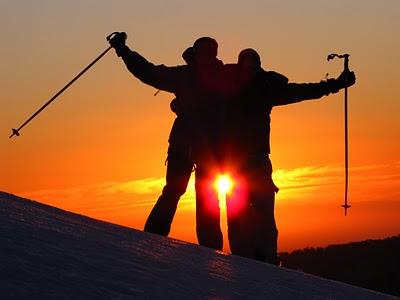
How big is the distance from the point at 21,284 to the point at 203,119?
17.7 ft

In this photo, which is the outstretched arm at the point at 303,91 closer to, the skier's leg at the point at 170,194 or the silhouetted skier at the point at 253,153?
the silhouetted skier at the point at 253,153

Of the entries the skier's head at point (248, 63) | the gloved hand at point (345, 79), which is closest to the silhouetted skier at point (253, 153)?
the skier's head at point (248, 63)

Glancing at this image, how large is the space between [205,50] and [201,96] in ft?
1.35

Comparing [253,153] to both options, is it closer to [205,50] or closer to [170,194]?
[170,194]

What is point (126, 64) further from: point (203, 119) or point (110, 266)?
point (110, 266)

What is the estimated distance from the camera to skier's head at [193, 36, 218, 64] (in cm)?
778

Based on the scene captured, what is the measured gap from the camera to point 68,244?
3.53 metres

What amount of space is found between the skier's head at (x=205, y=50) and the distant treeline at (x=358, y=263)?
642 cm

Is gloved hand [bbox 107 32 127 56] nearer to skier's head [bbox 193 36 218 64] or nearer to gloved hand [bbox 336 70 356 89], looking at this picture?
skier's head [bbox 193 36 218 64]

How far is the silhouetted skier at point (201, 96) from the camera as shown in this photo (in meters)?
7.83

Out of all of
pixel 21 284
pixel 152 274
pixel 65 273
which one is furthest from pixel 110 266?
pixel 21 284

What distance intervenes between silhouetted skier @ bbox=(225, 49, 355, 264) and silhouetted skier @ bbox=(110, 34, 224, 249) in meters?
0.15

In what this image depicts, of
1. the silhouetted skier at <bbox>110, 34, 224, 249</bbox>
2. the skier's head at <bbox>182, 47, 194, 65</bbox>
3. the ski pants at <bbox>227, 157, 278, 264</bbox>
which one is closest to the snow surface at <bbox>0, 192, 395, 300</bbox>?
the ski pants at <bbox>227, 157, 278, 264</bbox>

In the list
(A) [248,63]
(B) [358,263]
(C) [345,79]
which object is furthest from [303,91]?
(B) [358,263]
